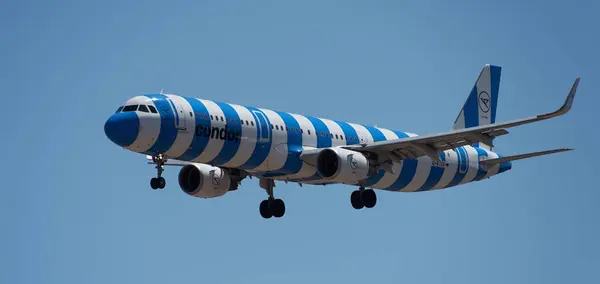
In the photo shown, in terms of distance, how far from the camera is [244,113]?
50.3 m

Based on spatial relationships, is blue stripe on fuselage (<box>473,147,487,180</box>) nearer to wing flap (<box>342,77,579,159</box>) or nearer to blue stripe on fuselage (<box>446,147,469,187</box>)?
blue stripe on fuselage (<box>446,147,469,187</box>)

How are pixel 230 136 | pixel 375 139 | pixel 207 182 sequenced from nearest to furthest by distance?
pixel 230 136
pixel 207 182
pixel 375 139

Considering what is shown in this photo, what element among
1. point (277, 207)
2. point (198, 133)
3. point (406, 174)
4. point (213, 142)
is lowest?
point (277, 207)

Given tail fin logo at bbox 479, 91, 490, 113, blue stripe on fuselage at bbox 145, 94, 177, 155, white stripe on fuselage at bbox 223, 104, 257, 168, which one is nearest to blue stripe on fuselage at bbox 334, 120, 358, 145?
white stripe on fuselage at bbox 223, 104, 257, 168

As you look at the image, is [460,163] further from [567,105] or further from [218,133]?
[218,133]

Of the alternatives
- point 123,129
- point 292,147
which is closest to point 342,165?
point 292,147

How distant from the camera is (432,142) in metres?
52.0

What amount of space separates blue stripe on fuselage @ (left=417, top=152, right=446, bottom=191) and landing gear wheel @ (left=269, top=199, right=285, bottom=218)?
26.0 ft

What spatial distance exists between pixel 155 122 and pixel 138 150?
4.67 ft

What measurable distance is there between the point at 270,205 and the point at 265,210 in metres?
0.43

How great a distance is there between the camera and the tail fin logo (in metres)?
65.8

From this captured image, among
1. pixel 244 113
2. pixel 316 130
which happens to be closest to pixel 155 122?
pixel 244 113

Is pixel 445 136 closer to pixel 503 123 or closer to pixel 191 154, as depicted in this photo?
pixel 503 123

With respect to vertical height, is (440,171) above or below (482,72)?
below
